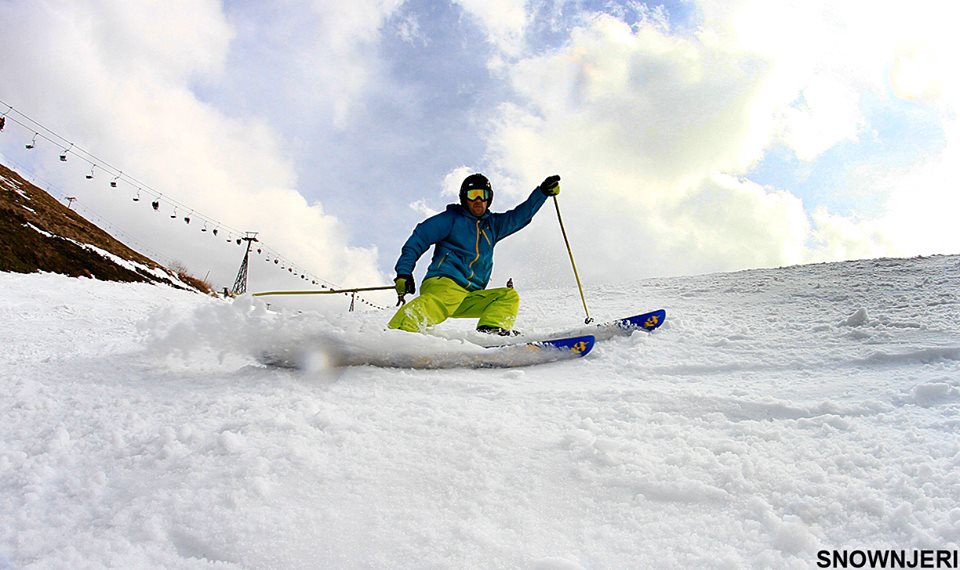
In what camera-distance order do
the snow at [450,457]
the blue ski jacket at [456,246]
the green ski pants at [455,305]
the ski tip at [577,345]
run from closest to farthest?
the snow at [450,457] < the ski tip at [577,345] < the green ski pants at [455,305] < the blue ski jacket at [456,246]

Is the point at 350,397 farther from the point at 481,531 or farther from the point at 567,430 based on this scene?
the point at 481,531

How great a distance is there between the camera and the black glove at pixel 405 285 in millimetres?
4352

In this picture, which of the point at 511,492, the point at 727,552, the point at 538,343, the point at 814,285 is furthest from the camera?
the point at 814,285

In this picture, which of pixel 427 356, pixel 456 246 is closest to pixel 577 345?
pixel 427 356

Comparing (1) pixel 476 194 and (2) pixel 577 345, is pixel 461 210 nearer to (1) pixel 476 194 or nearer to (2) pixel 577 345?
(1) pixel 476 194

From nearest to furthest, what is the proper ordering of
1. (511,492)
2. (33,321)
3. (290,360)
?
1. (511,492)
2. (290,360)
3. (33,321)

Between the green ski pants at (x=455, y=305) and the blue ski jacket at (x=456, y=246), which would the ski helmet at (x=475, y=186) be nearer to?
the blue ski jacket at (x=456, y=246)

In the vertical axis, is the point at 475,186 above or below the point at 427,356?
above

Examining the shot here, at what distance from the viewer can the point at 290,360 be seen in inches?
109

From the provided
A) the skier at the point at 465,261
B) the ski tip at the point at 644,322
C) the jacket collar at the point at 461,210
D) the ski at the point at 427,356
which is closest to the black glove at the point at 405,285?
the skier at the point at 465,261

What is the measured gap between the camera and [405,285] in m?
4.38

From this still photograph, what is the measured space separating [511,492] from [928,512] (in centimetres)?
104

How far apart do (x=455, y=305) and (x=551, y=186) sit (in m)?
1.55

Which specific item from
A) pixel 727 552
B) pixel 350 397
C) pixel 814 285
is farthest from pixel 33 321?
pixel 814 285
